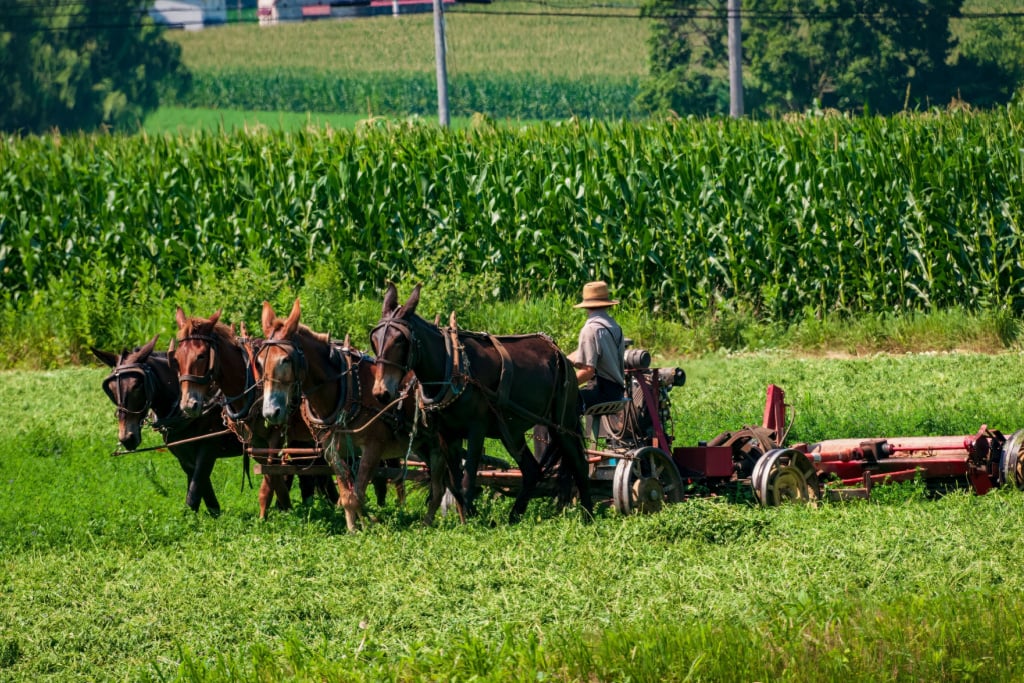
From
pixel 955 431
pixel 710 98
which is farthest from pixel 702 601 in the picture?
pixel 710 98

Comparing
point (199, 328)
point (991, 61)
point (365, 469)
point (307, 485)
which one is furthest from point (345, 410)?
point (991, 61)

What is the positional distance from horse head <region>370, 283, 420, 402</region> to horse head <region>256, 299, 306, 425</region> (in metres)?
0.66

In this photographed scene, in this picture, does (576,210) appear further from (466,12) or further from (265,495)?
(466,12)

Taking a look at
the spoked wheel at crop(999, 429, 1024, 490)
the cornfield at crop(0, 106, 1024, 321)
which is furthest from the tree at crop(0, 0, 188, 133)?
the spoked wheel at crop(999, 429, 1024, 490)

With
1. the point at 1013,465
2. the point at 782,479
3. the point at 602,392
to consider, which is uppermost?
the point at 602,392

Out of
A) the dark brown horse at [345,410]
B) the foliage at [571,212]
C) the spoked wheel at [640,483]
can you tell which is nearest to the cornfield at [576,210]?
the foliage at [571,212]

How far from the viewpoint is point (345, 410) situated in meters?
11.6

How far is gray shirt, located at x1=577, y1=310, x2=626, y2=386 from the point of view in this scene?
40.0 ft

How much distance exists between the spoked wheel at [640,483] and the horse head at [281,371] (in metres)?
2.69

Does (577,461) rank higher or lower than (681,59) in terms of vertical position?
lower

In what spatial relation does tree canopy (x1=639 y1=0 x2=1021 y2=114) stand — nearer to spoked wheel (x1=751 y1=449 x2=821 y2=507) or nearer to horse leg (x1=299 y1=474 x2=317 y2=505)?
horse leg (x1=299 y1=474 x2=317 y2=505)

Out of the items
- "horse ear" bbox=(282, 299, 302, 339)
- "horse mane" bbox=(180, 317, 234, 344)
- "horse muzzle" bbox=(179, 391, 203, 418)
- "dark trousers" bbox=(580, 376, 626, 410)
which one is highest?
"horse ear" bbox=(282, 299, 302, 339)

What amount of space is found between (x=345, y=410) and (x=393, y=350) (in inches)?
38.7

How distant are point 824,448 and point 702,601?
4087 mm
